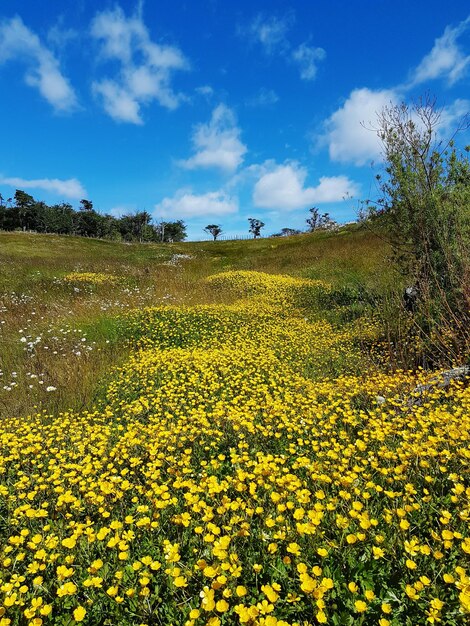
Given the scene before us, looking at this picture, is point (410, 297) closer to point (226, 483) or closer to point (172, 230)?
point (226, 483)

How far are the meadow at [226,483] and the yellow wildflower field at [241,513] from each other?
21 mm

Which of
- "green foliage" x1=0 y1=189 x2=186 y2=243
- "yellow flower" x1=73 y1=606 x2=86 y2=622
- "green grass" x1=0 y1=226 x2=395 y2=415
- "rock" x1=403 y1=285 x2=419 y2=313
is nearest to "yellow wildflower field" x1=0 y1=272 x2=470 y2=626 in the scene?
"yellow flower" x1=73 y1=606 x2=86 y2=622

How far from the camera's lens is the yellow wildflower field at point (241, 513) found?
253 centimetres

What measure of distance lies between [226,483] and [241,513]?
0.32m

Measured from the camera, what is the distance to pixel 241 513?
3.29 m

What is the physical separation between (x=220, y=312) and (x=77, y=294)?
7.59 metres

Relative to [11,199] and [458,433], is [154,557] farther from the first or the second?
[11,199]

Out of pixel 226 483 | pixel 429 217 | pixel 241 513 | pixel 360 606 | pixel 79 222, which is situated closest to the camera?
pixel 360 606

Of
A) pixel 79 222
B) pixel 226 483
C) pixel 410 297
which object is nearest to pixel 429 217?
pixel 410 297

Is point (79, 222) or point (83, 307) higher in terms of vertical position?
Answer: point (79, 222)

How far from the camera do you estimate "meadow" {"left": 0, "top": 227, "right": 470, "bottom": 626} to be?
101 inches

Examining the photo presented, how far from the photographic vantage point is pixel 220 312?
42.7 ft

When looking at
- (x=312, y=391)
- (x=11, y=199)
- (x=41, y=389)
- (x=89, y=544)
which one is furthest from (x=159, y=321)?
(x=11, y=199)

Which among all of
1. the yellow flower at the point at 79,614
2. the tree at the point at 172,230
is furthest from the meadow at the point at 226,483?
the tree at the point at 172,230
